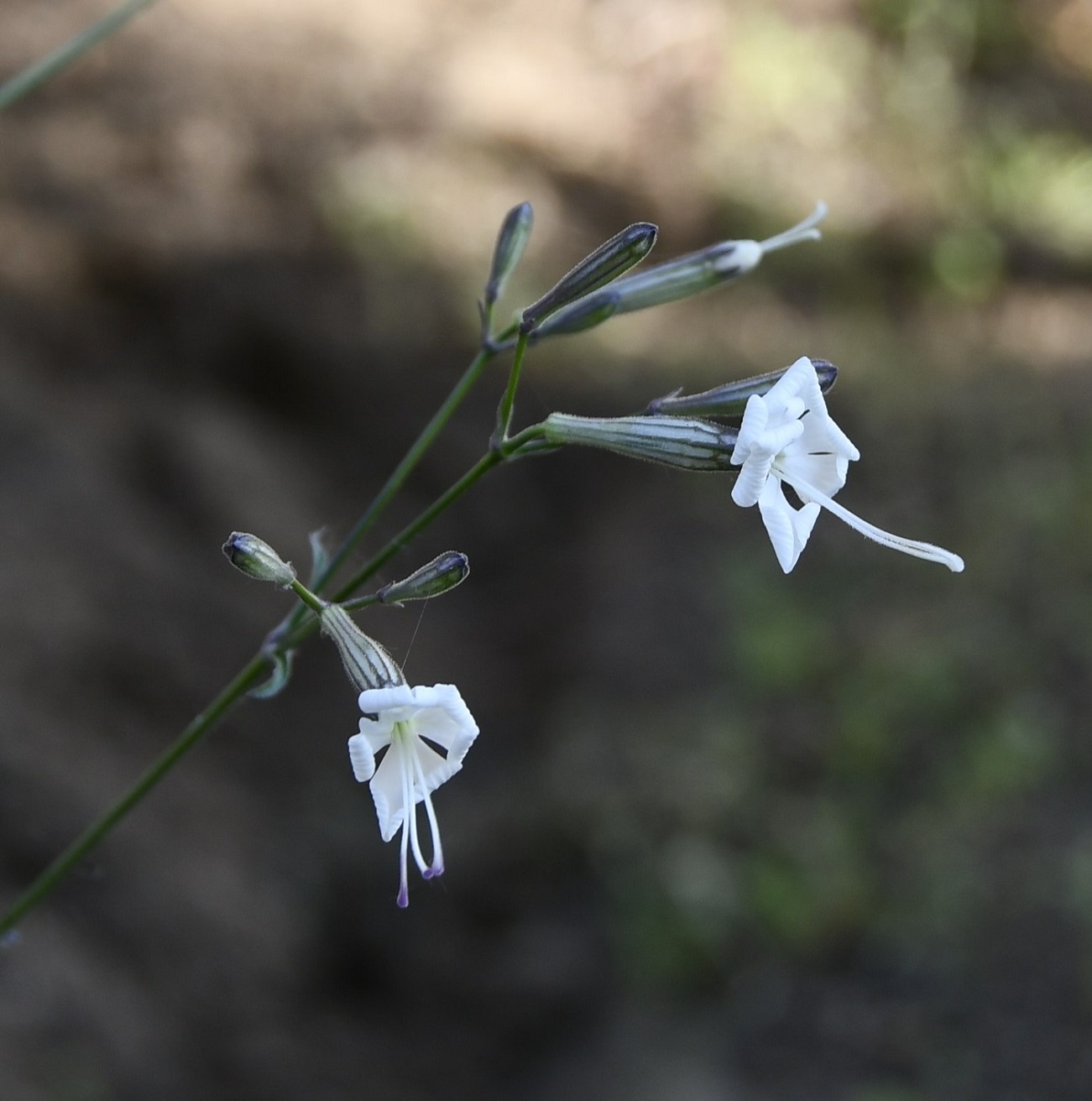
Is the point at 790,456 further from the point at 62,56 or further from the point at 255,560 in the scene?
the point at 62,56

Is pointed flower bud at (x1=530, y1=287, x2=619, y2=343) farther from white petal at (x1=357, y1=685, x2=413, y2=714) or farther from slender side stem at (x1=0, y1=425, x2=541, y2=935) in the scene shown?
white petal at (x1=357, y1=685, x2=413, y2=714)

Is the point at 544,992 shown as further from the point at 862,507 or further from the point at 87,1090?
the point at 862,507

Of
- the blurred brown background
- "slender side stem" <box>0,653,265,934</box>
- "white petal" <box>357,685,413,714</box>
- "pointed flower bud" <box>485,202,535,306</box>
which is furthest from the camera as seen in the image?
the blurred brown background

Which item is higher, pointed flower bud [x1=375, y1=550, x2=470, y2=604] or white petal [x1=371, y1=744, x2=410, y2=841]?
pointed flower bud [x1=375, y1=550, x2=470, y2=604]

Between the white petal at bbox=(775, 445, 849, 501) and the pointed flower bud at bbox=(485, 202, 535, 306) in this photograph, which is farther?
the pointed flower bud at bbox=(485, 202, 535, 306)

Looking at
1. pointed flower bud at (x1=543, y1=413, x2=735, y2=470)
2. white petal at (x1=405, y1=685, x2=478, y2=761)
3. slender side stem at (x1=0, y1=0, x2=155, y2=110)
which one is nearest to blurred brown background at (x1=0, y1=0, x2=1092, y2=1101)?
Result: slender side stem at (x1=0, y1=0, x2=155, y2=110)

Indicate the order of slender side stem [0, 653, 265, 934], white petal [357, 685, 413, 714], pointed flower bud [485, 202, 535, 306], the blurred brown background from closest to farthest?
white petal [357, 685, 413, 714], slender side stem [0, 653, 265, 934], pointed flower bud [485, 202, 535, 306], the blurred brown background

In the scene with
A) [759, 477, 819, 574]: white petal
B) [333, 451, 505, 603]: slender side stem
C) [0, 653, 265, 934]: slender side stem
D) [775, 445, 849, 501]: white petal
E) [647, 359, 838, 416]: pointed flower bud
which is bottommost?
[0, 653, 265, 934]: slender side stem

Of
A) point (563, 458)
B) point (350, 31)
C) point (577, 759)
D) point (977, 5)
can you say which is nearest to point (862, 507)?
point (563, 458)
